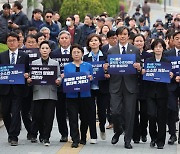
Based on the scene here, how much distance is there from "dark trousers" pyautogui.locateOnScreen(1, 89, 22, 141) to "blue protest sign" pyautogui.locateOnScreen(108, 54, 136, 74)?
1.80m

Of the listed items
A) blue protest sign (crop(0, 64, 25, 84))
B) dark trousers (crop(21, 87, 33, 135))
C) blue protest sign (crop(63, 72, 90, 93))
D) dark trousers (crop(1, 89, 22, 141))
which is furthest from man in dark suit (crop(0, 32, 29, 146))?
blue protest sign (crop(63, 72, 90, 93))

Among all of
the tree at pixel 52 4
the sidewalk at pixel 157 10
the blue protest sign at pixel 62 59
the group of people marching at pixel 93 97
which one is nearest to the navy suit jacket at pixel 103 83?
the group of people marching at pixel 93 97

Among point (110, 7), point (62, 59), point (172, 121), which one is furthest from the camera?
point (110, 7)

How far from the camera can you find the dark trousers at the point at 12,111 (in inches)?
498

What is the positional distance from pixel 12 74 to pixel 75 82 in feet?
3.75

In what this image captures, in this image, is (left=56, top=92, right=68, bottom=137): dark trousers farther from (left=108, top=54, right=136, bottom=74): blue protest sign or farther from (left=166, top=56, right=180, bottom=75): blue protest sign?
(left=166, top=56, right=180, bottom=75): blue protest sign

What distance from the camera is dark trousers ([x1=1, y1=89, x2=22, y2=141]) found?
498 inches

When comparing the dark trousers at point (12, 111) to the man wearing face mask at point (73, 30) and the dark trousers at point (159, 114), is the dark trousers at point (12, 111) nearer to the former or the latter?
the dark trousers at point (159, 114)

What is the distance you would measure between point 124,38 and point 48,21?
24.3ft

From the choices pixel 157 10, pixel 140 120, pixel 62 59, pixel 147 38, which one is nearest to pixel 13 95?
pixel 62 59

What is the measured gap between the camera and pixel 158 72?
12.4 metres

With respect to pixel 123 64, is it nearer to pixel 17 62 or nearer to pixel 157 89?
pixel 157 89

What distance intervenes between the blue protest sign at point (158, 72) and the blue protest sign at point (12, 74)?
217 cm

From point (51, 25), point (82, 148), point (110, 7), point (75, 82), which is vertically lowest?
point (82, 148)
